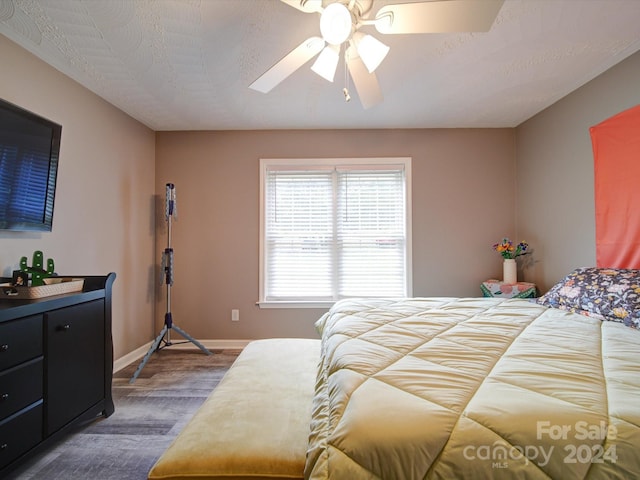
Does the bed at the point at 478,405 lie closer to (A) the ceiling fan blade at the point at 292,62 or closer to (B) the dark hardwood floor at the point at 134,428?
(B) the dark hardwood floor at the point at 134,428

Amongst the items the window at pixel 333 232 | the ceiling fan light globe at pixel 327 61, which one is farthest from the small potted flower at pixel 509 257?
the ceiling fan light globe at pixel 327 61

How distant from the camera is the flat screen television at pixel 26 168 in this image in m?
1.73

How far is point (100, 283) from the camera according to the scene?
1.98 metres

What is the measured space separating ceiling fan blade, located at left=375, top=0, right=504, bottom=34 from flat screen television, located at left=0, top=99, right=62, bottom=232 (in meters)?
2.13

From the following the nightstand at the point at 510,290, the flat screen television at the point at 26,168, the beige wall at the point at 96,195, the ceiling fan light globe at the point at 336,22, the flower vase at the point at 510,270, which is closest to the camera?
the ceiling fan light globe at the point at 336,22

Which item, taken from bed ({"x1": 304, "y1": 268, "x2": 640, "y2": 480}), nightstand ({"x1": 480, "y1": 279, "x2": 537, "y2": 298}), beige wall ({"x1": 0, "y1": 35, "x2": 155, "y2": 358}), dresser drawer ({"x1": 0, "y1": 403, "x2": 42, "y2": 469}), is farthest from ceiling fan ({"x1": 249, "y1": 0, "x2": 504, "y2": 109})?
nightstand ({"x1": 480, "y1": 279, "x2": 537, "y2": 298})

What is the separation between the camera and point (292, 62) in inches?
64.0

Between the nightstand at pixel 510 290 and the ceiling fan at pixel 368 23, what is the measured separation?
2394 millimetres

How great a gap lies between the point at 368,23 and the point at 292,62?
43 centimetres

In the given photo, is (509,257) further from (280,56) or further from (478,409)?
(280,56)

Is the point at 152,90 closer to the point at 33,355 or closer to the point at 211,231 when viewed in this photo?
the point at 211,231

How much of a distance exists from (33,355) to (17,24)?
6.31 ft

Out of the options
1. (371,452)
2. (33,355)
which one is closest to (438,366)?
(371,452)

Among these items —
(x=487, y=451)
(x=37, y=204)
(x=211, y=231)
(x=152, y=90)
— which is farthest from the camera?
(x=211, y=231)
